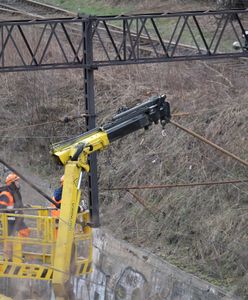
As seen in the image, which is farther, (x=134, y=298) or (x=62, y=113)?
(x=62, y=113)

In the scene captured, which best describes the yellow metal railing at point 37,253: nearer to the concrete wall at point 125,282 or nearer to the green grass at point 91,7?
the concrete wall at point 125,282

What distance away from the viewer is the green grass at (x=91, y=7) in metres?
38.5

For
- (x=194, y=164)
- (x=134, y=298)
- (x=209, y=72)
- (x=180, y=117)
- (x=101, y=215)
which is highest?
(x=209, y=72)

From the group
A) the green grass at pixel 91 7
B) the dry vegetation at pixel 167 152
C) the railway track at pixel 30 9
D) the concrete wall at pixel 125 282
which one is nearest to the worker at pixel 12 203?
the concrete wall at pixel 125 282

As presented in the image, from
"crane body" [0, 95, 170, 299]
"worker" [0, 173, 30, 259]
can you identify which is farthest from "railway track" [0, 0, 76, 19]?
"crane body" [0, 95, 170, 299]

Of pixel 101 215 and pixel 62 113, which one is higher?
pixel 62 113

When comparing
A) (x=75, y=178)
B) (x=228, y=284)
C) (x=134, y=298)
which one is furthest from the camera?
(x=134, y=298)

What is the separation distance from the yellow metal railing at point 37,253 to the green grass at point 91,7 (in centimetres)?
2309

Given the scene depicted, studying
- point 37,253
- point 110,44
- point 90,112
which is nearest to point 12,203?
point 37,253

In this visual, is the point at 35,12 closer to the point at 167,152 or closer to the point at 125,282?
the point at 167,152

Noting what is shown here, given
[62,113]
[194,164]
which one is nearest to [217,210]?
[194,164]

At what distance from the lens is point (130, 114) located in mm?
14383

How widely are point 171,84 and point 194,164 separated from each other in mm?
5211

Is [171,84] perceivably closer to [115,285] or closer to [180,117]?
[180,117]
